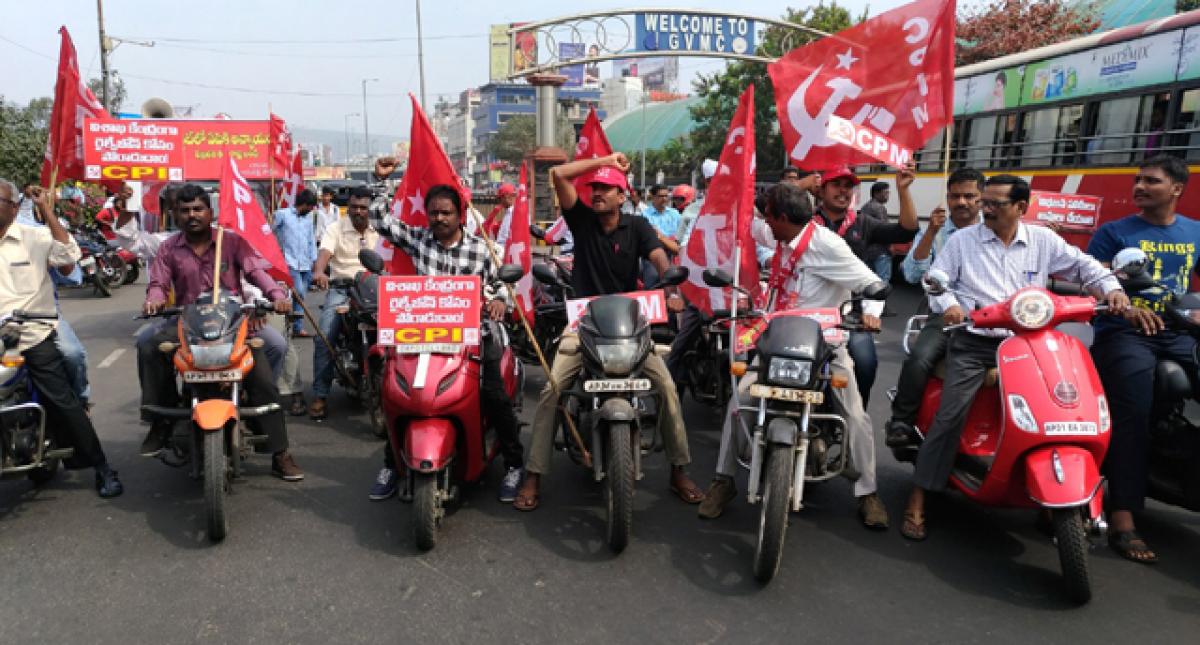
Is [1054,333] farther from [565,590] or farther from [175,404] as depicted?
[175,404]

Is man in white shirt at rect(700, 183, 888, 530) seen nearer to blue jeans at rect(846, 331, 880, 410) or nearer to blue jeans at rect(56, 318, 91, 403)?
blue jeans at rect(846, 331, 880, 410)

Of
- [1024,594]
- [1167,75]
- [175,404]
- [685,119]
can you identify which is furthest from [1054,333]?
[685,119]

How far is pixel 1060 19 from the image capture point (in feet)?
80.3

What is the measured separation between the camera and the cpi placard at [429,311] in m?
4.09

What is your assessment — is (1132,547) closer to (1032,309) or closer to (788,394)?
(1032,309)

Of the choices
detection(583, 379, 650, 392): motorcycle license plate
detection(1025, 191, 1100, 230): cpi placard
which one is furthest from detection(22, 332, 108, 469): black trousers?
detection(1025, 191, 1100, 230): cpi placard

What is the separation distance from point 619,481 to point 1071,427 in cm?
187

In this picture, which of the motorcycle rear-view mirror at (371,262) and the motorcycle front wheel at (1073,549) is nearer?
the motorcycle front wheel at (1073,549)

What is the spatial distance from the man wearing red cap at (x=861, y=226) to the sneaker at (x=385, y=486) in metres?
2.58

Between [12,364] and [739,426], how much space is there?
11.8ft

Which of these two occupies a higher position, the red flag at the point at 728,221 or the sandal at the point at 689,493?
the red flag at the point at 728,221

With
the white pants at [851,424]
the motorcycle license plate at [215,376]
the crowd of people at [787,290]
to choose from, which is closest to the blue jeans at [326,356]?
the crowd of people at [787,290]

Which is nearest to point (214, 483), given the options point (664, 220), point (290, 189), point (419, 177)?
point (419, 177)

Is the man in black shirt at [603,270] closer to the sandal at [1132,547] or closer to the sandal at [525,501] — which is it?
the sandal at [525,501]
